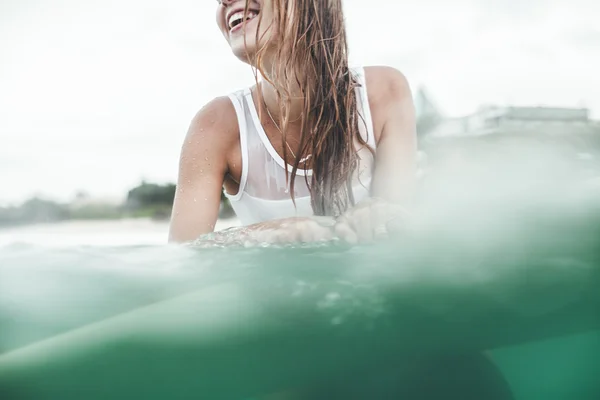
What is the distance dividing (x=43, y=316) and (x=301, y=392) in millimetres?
680

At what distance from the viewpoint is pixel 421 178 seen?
2758mm

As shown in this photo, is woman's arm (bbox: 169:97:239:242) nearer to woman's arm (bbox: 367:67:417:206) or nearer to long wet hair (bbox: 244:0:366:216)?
long wet hair (bbox: 244:0:366:216)

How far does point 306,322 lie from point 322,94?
4.56 feet

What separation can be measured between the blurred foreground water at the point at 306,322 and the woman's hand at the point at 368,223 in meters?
0.11

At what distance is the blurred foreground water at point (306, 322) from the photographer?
1463mm

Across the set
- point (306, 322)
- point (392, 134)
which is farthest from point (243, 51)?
point (306, 322)

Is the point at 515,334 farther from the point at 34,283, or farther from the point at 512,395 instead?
the point at 34,283

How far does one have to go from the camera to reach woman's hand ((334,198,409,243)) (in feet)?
5.98

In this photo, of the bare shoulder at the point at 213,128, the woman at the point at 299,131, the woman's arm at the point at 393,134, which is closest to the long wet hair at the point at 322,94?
the woman at the point at 299,131

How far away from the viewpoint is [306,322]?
1.49 metres

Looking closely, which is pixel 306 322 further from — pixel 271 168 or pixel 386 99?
pixel 386 99

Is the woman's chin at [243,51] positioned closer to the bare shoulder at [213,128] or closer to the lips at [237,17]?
the lips at [237,17]

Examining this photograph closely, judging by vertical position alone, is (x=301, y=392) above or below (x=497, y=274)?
below

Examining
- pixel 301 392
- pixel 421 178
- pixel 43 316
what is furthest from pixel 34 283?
pixel 421 178
